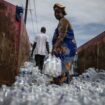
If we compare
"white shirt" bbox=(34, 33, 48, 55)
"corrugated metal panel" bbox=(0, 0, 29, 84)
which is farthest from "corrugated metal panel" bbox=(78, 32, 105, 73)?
"corrugated metal panel" bbox=(0, 0, 29, 84)

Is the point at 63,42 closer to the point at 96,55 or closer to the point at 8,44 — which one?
the point at 8,44

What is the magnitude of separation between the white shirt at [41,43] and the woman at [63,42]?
4905mm

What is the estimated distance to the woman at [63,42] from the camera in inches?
370

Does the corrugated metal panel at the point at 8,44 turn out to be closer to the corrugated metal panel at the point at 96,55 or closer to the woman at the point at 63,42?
the woman at the point at 63,42

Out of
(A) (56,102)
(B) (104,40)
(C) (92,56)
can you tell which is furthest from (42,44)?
(A) (56,102)

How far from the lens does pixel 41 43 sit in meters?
14.8

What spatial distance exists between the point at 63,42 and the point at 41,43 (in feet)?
17.2

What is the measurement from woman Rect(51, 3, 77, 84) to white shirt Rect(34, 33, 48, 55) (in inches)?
193

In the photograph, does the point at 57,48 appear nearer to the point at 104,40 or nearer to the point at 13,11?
the point at 13,11

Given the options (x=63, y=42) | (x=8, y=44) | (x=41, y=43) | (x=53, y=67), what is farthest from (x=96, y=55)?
(x=8, y=44)

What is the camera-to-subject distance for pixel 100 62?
17109 millimetres

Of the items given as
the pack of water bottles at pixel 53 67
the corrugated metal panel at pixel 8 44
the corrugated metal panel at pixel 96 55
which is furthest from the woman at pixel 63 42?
the corrugated metal panel at pixel 96 55

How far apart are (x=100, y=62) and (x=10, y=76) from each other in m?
7.73

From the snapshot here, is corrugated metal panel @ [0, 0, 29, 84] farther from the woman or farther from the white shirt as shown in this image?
the white shirt
